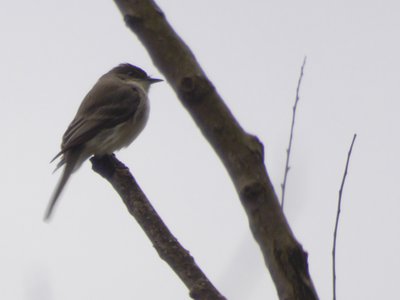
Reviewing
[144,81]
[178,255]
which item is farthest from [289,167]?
[144,81]

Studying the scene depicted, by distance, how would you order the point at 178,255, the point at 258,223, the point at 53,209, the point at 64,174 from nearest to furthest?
the point at 258,223 → the point at 178,255 → the point at 53,209 → the point at 64,174

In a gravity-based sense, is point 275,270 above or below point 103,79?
below

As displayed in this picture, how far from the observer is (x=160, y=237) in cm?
279

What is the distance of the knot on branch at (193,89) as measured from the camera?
1.80 m

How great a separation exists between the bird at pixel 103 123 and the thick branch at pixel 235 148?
447cm

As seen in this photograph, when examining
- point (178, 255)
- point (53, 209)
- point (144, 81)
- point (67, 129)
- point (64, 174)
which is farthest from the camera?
point (144, 81)

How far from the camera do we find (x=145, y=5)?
6.18ft

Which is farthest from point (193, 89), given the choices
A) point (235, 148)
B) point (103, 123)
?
point (103, 123)

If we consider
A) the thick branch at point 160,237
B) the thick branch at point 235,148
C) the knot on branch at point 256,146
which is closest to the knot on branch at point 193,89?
the thick branch at point 235,148

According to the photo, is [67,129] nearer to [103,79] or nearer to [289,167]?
[103,79]

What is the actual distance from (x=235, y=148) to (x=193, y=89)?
18 cm

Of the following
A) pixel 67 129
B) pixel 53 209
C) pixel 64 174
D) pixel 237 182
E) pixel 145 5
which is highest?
pixel 67 129

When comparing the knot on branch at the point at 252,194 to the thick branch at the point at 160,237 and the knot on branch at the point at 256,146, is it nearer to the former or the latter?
the knot on branch at the point at 256,146

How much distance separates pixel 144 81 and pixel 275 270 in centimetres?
740
